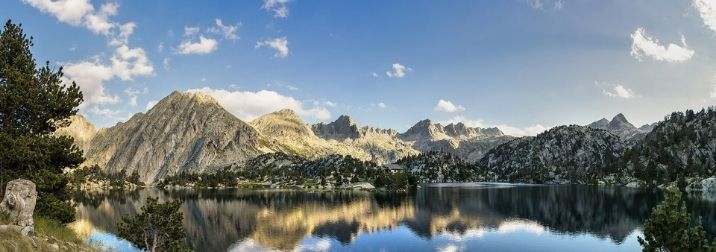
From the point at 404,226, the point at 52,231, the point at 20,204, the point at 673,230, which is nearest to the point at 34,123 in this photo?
the point at 52,231

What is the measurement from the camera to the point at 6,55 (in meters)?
48.3

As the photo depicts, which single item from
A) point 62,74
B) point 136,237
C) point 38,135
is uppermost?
point 62,74

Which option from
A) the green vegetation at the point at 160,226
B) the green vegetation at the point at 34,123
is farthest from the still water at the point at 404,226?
the green vegetation at the point at 34,123

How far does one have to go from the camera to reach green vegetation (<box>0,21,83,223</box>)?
45.7m

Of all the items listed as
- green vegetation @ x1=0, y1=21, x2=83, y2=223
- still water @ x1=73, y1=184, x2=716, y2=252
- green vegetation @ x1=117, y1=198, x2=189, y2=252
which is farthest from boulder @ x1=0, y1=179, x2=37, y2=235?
still water @ x1=73, y1=184, x2=716, y2=252

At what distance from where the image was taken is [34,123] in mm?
49344

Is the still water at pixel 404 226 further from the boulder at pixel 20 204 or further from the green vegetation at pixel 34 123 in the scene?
the boulder at pixel 20 204

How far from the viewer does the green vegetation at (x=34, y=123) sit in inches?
1799

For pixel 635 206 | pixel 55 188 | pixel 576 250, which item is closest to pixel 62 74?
pixel 55 188

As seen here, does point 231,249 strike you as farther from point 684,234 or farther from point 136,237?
point 684,234

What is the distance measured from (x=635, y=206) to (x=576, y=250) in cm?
10103

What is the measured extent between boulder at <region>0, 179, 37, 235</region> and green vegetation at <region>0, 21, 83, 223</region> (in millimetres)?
16201

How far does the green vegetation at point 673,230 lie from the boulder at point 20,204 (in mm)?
51607

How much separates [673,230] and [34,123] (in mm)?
62659
